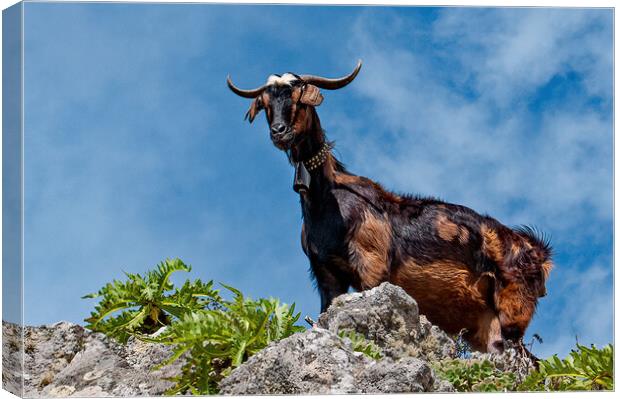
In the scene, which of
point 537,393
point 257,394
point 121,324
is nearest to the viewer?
point 257,394

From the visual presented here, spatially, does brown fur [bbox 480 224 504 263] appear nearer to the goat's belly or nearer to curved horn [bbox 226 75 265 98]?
the goat's belly

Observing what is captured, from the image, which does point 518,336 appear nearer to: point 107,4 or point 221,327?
point 221,327

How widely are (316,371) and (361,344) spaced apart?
62 centimetres

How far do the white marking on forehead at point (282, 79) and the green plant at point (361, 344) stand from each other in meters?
2.10

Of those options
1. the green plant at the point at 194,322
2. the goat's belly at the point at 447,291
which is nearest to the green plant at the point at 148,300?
the green plant at the point at 194,322

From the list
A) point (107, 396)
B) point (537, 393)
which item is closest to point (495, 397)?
point (537, 393)

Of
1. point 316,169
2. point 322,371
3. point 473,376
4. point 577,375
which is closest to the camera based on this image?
point 322,371

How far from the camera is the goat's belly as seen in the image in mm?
11969

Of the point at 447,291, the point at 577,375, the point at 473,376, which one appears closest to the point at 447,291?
the point at 447,291

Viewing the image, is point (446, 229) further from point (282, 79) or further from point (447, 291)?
point (282, 79)

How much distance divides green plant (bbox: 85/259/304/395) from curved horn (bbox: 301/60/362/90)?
1.82 meters

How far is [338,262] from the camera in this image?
460 inches

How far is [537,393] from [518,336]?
127 centimetres

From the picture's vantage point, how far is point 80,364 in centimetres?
1088
